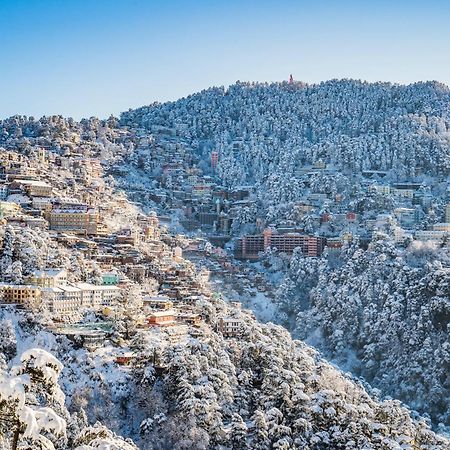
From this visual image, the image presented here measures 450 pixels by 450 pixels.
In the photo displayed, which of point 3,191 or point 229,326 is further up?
point 3,191

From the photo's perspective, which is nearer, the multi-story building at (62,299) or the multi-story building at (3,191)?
the multi-story building at (62,299)

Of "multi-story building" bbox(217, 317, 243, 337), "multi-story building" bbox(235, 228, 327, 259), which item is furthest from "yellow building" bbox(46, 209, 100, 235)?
"multi-story building" bbox(235, 228, 327, 259)

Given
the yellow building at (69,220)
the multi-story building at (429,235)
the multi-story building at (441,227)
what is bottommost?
the multi-story building at (429,235)

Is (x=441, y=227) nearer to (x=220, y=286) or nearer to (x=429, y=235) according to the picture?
(x=429, y=235)

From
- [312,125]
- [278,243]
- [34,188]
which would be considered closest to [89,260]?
[34,188]

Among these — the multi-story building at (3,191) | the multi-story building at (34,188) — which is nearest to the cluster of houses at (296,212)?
the multi-story building at (34,188)

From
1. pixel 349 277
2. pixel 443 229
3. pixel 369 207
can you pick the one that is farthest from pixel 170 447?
pixel 369 207

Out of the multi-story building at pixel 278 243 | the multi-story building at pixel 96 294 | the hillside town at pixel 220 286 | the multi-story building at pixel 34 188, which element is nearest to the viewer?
the hillside town at pixel 220 286

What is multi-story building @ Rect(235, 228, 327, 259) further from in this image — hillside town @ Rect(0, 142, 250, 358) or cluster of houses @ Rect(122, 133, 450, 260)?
hillside town @ Rect(0, 142, 250, 358)

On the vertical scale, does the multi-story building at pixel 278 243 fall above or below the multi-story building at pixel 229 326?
above

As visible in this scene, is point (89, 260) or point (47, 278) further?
point (89, 260)

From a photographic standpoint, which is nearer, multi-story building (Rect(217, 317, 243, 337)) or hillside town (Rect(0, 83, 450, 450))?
Result: hillside town (Rect(0, 83, 450, 450))

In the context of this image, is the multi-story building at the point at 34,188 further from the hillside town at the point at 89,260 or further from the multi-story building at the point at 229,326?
the multi-story building at the point at 229,326
